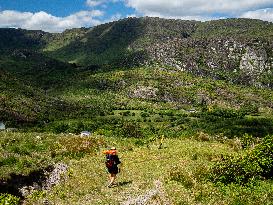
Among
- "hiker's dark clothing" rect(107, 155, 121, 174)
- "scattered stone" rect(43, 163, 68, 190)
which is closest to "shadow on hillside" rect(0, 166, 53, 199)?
"scattered stone" rect(43, 163, 68, 190)

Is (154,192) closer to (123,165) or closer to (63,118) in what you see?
(123,165)

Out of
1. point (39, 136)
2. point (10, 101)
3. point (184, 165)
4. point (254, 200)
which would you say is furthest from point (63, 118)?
point (254, 200)

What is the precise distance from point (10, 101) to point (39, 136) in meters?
112

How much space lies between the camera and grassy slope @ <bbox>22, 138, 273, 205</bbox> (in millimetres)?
31422

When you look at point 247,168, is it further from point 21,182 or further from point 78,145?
point 78,145

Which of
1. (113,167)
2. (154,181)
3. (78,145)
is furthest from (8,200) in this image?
(78,145)

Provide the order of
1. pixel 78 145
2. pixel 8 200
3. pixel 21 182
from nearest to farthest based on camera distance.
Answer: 1. pixel 8 200
2. pixel 21 182
3. pixel 78 145

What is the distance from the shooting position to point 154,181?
36.0 metres

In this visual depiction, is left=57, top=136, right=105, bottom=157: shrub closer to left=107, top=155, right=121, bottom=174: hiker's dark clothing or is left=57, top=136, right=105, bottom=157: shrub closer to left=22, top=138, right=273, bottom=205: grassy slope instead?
left=22, top=138, right=273, bottom=205: grassy slope

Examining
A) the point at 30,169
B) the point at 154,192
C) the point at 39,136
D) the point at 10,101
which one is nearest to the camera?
the point at 154,192

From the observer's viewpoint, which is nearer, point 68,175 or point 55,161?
point 68,175

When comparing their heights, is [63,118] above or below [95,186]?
below

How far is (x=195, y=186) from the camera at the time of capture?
3419cm

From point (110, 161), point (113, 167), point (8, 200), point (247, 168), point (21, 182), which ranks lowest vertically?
point (21, 182)
